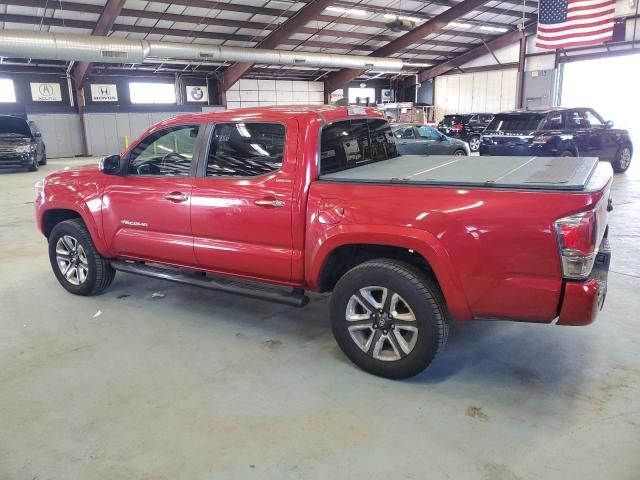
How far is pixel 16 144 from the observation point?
14500 millimetres

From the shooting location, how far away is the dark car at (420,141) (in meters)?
12.3

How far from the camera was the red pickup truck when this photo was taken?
2.41 metres

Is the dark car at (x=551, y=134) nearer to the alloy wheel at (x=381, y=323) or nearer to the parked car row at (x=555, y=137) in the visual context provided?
the parked car row at (x=555, y=137)

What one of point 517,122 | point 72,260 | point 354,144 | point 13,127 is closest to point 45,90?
point 13,127

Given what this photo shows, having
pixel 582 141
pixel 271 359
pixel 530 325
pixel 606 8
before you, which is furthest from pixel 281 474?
pixel 606 8

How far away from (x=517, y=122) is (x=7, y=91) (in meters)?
20.6

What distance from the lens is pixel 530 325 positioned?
3.68 metres

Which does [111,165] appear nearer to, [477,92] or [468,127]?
[468,127]

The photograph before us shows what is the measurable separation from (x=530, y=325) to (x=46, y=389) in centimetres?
337

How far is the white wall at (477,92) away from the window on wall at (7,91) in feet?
74.2

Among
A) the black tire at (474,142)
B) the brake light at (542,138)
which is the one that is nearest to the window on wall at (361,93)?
the black tire at (474,142)

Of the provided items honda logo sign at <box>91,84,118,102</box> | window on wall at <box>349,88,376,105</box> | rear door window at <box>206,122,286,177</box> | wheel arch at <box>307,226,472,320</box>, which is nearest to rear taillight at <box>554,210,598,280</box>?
wheel arch at <box>307,226,472,320</box>

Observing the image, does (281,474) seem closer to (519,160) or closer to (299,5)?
(519,160)

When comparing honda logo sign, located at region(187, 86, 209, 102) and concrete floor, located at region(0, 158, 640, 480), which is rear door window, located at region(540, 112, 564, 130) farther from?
honda logo sign, located at region(187, 86, 209, 102)
